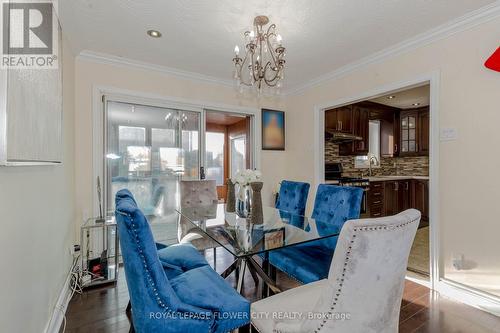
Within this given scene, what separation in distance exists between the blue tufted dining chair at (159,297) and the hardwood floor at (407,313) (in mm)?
927

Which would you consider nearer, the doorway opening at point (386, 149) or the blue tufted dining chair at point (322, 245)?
the blue tufted dining chair at point (322, 245)

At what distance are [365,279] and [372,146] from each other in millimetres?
4991

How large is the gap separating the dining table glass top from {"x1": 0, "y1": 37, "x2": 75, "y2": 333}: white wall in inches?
40.2

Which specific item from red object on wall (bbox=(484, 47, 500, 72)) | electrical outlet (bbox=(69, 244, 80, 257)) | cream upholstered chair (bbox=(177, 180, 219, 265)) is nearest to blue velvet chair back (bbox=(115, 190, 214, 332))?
cream upholstered chair (bbox=(177, 180, 219, 265))

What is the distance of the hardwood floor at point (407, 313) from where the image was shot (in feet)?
5.99

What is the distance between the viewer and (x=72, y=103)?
2691mm

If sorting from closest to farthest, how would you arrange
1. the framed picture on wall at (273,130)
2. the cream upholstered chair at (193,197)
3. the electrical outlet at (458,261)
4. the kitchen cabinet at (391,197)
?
the electrical outlet at (458,261)
the cream upholstered chair at (193,197)
the framed picture on wall at (273,130)
the kitchen cabinet at (391,197)

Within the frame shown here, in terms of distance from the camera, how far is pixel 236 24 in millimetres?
2295

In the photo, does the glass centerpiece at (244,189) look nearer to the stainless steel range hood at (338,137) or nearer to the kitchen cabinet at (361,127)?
the stainless steel range hood at (338,137)

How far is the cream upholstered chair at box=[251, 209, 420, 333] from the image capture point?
897 millimetres

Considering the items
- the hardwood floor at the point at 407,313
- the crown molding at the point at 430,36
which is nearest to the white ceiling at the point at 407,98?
the crown molding at the point at 430,36

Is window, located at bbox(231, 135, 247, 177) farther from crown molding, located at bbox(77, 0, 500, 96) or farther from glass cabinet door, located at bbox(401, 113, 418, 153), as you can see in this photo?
glass cabinet door, located at bbox(401, 113, 418, 153)

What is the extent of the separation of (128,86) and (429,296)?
3.92 m

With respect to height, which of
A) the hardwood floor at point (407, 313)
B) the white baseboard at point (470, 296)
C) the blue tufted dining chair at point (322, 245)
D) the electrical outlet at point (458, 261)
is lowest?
the hardwood floor at point (407, 313)
